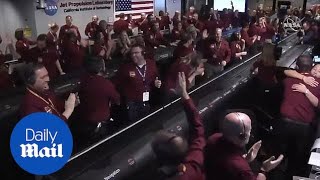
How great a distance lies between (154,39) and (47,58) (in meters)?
3.98

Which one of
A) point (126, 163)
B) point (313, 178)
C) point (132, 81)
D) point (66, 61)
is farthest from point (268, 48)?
point (66, 61)

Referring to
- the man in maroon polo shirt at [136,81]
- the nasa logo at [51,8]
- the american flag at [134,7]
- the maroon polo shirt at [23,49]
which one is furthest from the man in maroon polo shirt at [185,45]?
the american flag at [134,7]

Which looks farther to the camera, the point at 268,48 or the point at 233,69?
the point at 233,69

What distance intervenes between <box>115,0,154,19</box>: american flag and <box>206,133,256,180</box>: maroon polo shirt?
459 inches

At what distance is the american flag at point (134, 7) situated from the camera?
45.5 ft

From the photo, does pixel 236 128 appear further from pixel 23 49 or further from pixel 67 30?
pixel 67 30

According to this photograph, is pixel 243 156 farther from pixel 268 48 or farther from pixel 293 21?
pixel 293 21

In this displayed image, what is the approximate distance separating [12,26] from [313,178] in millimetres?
8830

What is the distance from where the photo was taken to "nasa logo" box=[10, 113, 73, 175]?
1.43m

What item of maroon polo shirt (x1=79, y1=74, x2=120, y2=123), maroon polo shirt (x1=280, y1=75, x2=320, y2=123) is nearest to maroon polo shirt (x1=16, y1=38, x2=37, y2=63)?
maroon polo shirt (x1=79, y1=74, x2=120, y2=123)

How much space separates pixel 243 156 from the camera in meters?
2.58

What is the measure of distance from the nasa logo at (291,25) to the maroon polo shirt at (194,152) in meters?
12.3

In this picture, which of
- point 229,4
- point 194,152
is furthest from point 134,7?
point 194,152

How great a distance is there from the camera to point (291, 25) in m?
14.9
